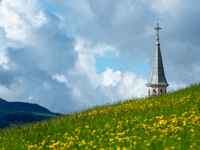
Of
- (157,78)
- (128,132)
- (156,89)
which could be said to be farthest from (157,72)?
(128,132)

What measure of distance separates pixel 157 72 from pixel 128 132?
71.3ft

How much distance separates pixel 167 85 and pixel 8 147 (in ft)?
72.9

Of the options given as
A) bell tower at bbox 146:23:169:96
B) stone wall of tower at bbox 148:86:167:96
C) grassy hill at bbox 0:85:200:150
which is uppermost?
bell tower at bbox 146:23:169:96

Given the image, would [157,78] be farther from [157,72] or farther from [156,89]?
[156,89]

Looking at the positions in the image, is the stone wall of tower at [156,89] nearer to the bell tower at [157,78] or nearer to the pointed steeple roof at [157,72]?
the bell tower at [157,78]

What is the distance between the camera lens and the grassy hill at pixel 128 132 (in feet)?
29.3

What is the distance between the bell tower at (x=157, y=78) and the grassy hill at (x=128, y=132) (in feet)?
47.8

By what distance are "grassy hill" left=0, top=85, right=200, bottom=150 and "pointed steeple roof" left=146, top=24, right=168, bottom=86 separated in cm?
1462

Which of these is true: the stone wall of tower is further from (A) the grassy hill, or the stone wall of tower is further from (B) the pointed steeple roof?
(A) the grassy hill

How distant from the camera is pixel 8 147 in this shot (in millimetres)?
12344

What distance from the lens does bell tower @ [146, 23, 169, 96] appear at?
31844 mm

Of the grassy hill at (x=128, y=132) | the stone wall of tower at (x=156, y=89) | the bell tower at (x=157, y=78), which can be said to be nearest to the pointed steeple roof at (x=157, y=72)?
the bell tower at (x=157, y=78)

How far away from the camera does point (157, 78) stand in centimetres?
3186

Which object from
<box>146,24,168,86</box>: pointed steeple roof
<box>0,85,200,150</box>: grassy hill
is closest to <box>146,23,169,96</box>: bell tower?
<box>146,24,168,86</box>: pointed steeple roof
